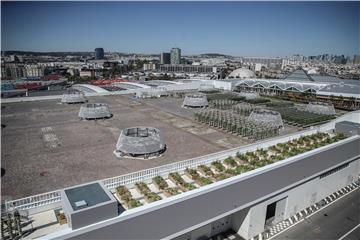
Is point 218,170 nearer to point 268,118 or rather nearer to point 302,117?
point 268,118

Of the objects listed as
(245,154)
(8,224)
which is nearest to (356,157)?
(245,154)

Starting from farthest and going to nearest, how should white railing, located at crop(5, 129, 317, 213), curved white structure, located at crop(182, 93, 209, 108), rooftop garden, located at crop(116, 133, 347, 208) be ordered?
curved white structure, located at crop(182, 93, 209, 108), rooftop garden, located at crop(116, 133, 347, 208), white railing, located at crop(5, 129, 317, 213)

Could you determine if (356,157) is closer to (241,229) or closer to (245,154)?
(245,154)

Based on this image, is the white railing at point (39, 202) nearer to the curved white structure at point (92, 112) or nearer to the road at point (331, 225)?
the road at point (331, 225)

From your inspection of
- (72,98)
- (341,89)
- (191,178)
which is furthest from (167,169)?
(341,89)

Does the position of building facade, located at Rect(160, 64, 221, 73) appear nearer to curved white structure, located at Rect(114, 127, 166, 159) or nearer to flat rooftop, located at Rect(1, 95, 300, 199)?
flat rooftop, located at Rect(1, 95, 300, 199)

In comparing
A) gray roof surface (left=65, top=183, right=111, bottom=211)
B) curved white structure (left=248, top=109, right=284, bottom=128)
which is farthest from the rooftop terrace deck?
curved white structure (left=248, top=109, right=284, bottom=128)
